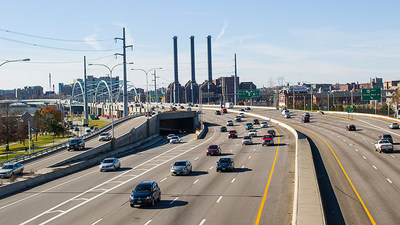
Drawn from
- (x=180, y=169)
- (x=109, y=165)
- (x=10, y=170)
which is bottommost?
(x=109, y=165)

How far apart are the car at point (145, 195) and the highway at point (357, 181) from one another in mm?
9150

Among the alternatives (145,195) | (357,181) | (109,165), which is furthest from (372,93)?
(145,195)

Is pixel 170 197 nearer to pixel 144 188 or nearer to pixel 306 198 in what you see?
pixel 144 188

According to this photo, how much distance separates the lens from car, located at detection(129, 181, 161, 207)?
21312 mm

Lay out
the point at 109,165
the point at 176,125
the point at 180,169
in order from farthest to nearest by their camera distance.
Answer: the point at 176,125 → the point at 109,165 → the point at 180,169

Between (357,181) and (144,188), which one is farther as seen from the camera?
(357,181)

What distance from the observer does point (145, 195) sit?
843 inches

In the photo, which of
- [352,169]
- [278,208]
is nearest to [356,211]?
[278,208]

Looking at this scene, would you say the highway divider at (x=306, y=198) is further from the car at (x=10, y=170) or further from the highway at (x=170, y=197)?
the car at (x=10, y=170)

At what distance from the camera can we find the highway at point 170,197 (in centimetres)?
1928

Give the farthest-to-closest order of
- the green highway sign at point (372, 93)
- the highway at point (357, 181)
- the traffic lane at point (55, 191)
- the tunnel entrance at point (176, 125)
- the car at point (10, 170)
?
the tunnel entrance at point (176, 125), the green highway sign at point (372, 93), the car at point (10, 170), the traffic lane at point (55, 191), the highway at point (357, 181)

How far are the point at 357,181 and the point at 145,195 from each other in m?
16.2

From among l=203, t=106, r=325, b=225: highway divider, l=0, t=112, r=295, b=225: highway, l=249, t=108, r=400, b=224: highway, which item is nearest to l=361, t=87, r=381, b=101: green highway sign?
l=249, t=108, r=400, b=224: highway

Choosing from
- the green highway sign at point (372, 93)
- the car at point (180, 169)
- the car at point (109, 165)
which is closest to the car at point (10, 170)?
the car at point (109, 165)
